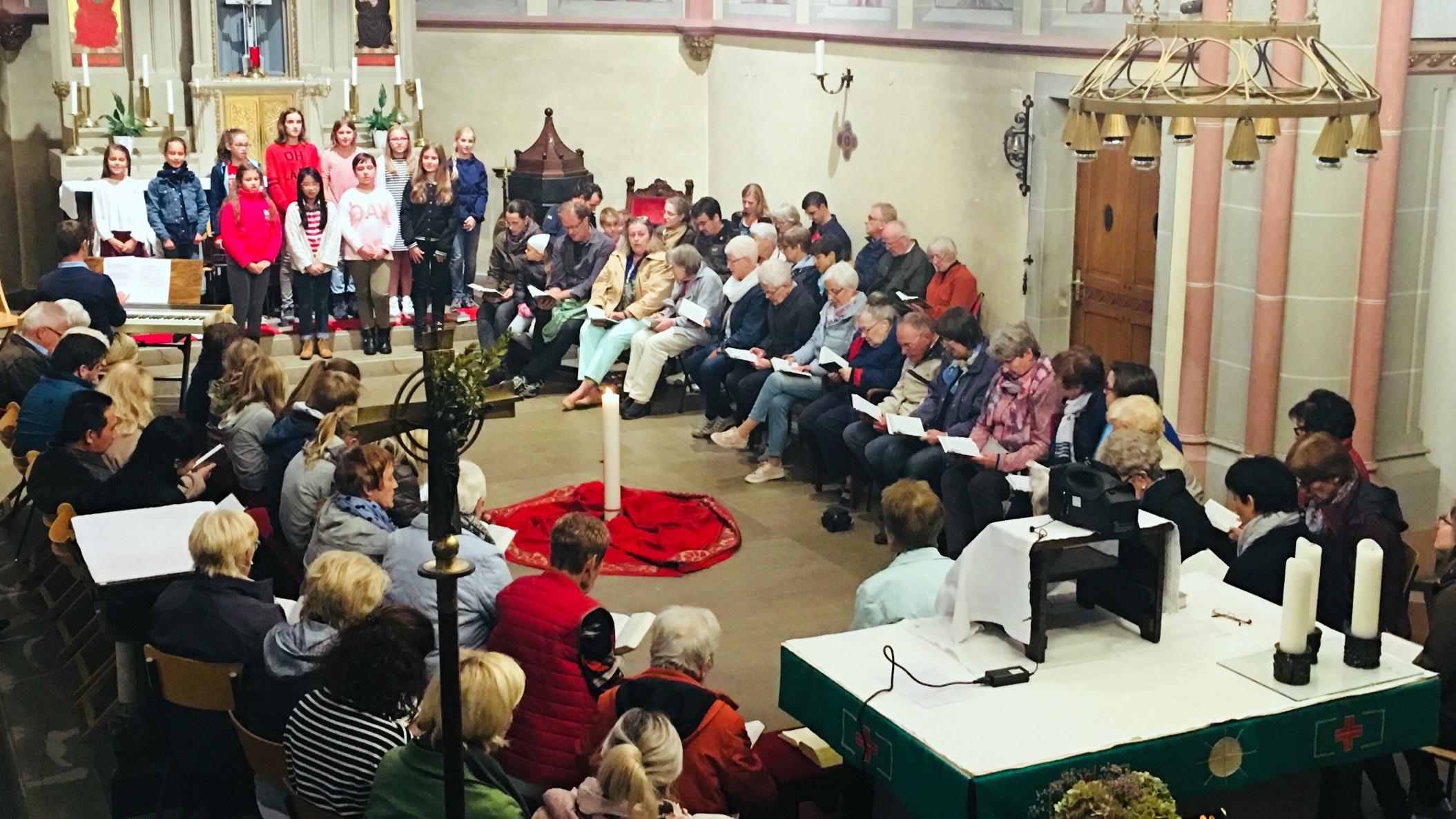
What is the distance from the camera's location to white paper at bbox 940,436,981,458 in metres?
6.95

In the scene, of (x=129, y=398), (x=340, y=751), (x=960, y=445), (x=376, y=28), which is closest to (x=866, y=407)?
(x=960, y=445)

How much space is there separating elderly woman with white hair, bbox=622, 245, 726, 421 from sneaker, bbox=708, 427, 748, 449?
72cm

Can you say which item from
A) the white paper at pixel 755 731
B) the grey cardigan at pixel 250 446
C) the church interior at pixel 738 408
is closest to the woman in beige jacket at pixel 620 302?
the church interior at pixel 738 408

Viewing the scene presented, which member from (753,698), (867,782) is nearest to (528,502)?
(753,698)

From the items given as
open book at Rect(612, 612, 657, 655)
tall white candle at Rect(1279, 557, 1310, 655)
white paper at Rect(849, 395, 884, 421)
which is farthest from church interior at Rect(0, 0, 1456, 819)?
open book at Rect(612, 612, 657, 655)

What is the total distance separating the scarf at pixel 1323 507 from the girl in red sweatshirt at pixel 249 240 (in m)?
6.76

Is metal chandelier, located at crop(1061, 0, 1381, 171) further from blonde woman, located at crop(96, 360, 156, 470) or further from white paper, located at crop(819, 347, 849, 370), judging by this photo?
blonde woman, located at crop(96, 360, 156, 470)

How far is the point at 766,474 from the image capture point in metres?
8.39

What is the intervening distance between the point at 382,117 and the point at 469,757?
872 cm

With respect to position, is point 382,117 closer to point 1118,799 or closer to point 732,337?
point 732,337

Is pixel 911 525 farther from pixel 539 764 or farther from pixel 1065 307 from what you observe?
pixel 1065 307

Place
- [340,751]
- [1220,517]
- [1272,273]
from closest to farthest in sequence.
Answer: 1. [340,751]
2. [1220,517]
3. [1272,273]

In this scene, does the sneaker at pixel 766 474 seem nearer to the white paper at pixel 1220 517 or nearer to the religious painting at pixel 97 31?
the white paper at pixel 1220 517

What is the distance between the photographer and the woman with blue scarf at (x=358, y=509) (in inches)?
212
